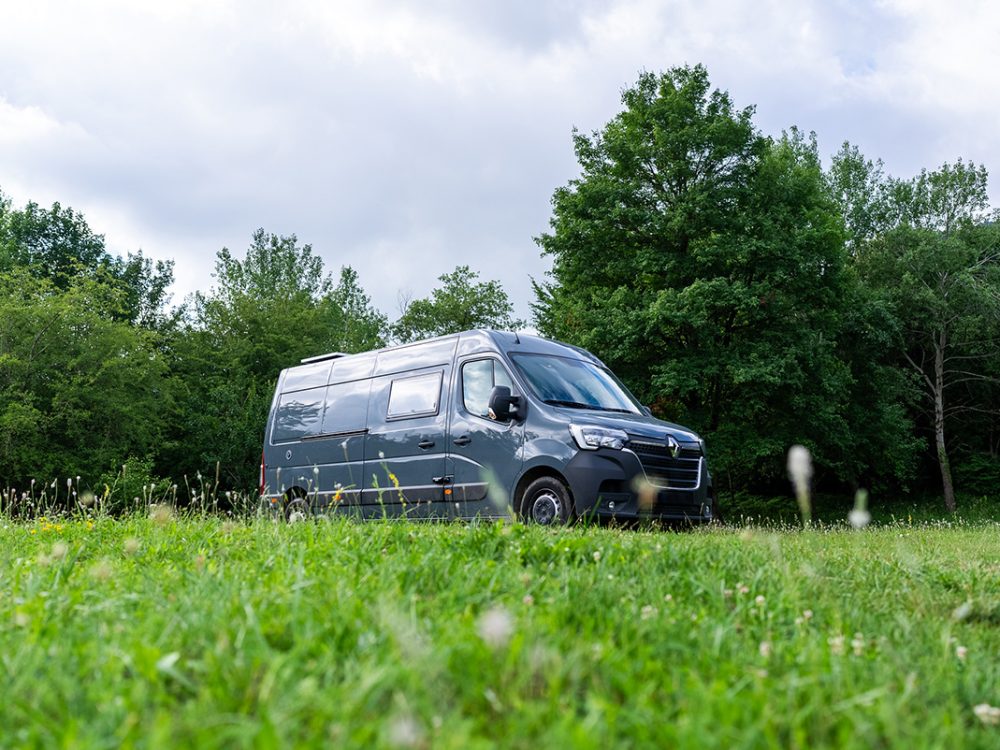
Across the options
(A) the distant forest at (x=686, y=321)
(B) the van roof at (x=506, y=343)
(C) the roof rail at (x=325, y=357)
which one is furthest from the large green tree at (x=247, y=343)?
(B) the van roof at (x=506, y=343)

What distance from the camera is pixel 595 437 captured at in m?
7.84

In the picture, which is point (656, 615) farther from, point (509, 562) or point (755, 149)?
point (755, 149)

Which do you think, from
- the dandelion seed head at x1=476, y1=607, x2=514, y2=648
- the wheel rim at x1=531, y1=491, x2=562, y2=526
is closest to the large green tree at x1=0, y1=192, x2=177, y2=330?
the wheel rim at x1=531, y1=491, x2=562, y2=526

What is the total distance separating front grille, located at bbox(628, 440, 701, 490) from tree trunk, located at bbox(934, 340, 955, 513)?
88.3 feet

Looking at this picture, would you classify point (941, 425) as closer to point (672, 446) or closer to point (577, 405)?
→ point (672, 446)

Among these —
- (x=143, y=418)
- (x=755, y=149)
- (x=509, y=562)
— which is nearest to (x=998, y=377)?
(x=755, y=149)

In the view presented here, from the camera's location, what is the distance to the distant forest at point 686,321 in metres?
21.4

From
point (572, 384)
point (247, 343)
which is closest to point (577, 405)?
point (572, 384)

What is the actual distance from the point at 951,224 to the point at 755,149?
672 inches

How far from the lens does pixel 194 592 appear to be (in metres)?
3.21

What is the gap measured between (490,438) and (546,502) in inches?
36.3

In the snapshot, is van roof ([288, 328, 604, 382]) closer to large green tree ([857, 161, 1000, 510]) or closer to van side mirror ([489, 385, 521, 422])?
van side mirror ([489, 385, 521, 422])

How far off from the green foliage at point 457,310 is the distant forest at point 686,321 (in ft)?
0.39

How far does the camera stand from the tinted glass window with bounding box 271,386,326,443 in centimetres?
1109
